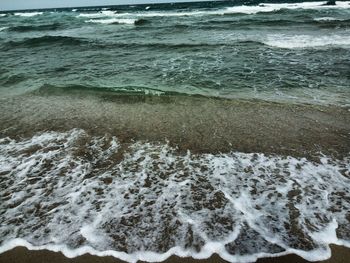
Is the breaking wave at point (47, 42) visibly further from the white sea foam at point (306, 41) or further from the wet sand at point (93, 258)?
the wet sand at point (93, 258)

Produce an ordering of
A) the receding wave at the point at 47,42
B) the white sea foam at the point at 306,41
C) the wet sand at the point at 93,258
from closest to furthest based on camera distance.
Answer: the wet sand at the point at 93,258
the white sea foam at the point at 306,41
the receding wave at the point at 47,42

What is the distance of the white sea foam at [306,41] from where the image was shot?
15.1m

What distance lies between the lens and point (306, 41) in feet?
53.1

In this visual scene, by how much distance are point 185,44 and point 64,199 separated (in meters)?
13.3

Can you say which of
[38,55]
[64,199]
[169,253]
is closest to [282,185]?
[169,253]

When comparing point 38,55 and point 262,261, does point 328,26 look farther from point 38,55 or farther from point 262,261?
point 262,261

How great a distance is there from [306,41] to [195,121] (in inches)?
485

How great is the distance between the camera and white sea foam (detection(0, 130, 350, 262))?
3439 mm

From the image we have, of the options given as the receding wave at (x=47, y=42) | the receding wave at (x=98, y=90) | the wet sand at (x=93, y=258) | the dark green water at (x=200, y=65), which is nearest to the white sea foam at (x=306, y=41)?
the dark green water at (x=200, y=65)

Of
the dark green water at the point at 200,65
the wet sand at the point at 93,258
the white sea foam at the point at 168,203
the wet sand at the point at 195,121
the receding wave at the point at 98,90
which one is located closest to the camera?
the wet sand at the point at 93,258

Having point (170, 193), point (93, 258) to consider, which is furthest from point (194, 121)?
point (93, 258)

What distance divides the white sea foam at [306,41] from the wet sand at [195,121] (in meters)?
9.19

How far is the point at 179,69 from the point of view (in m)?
11.3

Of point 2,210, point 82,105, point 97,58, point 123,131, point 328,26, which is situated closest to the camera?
point 2,210
